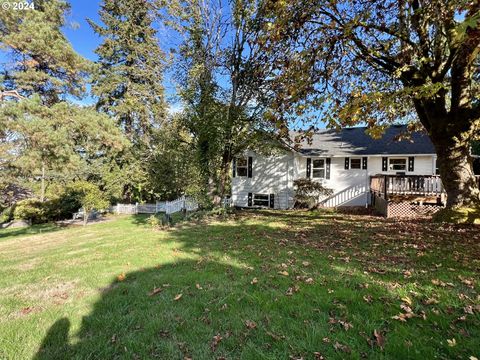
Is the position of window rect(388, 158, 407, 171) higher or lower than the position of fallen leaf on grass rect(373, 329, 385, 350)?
higher

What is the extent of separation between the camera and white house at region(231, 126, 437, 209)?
16.8 meters

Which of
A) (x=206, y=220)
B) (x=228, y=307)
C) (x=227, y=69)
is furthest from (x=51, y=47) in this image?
(x=228, y=307)

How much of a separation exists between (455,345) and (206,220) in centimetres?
1056

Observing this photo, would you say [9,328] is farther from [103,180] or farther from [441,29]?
[103,180]

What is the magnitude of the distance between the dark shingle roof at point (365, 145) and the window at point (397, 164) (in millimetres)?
590

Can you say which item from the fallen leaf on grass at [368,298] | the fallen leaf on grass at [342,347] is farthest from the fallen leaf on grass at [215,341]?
the fallen leaf on grass at [368,298]

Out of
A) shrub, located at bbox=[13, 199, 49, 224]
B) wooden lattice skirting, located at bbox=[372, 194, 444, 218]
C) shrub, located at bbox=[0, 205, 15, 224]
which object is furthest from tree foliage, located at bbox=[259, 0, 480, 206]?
shrub, located at bbox=[0, 205, 15, 224]

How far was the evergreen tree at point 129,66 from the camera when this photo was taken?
23.9 metres

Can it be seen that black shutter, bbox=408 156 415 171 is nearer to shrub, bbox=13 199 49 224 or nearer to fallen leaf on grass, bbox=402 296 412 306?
fallen leaf on grass, bbox=402 296 412 306

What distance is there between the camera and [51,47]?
501 inches

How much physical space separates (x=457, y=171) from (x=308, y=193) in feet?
31.1

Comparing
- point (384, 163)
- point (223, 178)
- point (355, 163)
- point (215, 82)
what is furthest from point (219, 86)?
point (384, 163)

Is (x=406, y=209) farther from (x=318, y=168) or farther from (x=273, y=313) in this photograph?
(x=273, y=313)

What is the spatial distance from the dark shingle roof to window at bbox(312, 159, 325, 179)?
692mm
